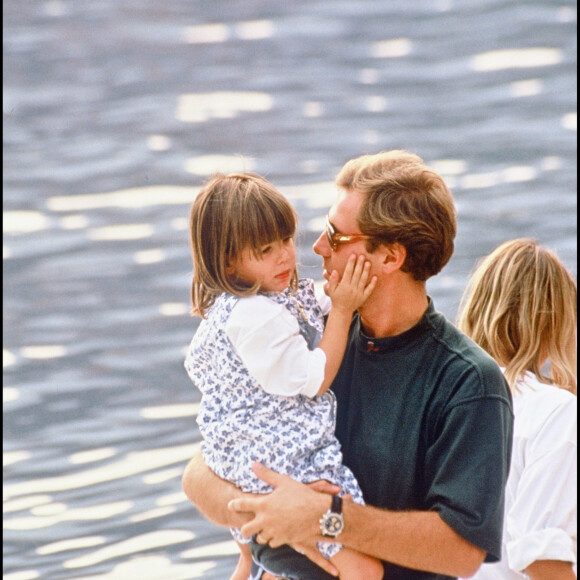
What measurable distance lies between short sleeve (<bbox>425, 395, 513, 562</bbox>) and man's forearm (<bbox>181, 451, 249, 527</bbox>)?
0.46 meters

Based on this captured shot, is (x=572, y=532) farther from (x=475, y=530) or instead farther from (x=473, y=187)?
(x=473, y=187)

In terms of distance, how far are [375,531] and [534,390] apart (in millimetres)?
748

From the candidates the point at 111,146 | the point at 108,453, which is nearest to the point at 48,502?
the point at 108,453

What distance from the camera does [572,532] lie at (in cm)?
267

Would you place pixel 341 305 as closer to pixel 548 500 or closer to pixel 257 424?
pixel 257 424

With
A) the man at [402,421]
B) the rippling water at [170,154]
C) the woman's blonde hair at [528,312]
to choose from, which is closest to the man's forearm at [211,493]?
the man at [402,421]

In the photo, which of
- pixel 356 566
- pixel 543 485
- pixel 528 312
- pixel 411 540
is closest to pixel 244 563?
pixel 356 566

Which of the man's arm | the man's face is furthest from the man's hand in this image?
the man's face

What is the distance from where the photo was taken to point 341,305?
7.91ft

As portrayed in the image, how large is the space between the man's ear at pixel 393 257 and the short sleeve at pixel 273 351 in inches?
10.5

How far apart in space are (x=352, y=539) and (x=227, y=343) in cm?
52

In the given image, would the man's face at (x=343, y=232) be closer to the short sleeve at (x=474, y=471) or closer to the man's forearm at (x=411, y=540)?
the short sleeve at (x=474, y=471)

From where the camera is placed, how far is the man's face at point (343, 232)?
246 cm

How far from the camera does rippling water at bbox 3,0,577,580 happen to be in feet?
22.0
